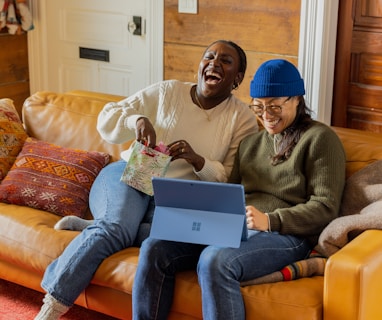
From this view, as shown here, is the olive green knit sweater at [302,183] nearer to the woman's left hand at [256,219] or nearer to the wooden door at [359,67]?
the woman's left hand at [256,219]

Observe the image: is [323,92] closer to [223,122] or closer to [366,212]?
[223,122]

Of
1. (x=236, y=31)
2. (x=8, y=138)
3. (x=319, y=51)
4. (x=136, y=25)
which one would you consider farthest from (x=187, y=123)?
(x=136, y=25)

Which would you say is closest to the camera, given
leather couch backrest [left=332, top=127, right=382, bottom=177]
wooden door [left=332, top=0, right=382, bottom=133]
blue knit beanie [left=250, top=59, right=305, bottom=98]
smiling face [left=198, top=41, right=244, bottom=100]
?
blue knit beanie [left=250, top=59, right=305, bottom=98]

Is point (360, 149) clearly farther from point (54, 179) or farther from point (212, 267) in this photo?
point (54, 179)

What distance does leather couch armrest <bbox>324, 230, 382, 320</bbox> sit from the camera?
2.14 meters

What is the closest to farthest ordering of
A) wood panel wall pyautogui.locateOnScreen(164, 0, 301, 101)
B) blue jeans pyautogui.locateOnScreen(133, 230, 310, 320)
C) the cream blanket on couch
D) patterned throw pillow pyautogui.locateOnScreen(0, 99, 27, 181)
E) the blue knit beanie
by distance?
blue jeans pyautogui.locateOnScreen(133, 230, 310, 320) < the cream blanket on couch < the blue knit beanie < patterned throw pillow pyautogui.locateOnScreen(0, 99, 27, 181) < wood panel wall pyautogui.locateOnScreen(164, 0, 301, 101)

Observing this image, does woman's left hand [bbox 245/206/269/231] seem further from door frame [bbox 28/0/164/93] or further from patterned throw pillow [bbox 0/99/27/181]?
door frame [bbox 28/0/164/93]

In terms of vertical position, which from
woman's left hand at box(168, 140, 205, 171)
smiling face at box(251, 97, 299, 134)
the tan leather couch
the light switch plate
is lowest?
the tan leather couch

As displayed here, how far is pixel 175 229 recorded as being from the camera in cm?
244

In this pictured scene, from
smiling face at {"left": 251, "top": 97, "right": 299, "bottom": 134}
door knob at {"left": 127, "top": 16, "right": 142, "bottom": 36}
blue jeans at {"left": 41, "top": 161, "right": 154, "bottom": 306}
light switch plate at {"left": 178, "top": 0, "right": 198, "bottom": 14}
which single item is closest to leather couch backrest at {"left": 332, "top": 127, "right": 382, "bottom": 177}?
smiling face at {"left": 251, "top": 97, "right": 299, "bottom": 134}

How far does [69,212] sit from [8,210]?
23cm

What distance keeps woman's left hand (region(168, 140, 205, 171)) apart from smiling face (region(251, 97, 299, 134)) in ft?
0.90

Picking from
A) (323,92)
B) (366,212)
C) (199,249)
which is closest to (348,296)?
(366,212)

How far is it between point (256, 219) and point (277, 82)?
1.51 ft
